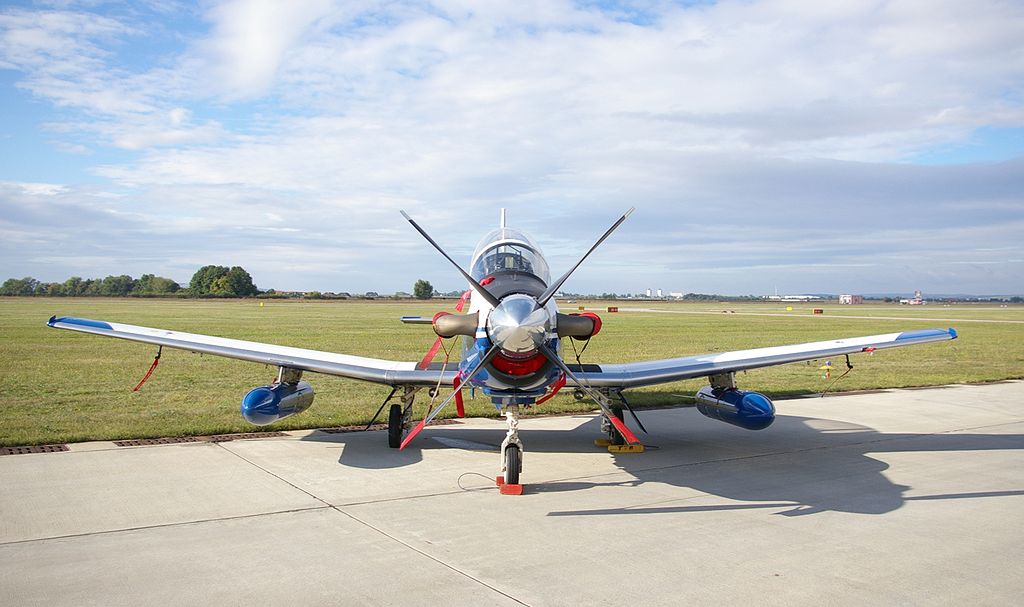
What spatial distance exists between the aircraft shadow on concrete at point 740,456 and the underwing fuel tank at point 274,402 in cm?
89

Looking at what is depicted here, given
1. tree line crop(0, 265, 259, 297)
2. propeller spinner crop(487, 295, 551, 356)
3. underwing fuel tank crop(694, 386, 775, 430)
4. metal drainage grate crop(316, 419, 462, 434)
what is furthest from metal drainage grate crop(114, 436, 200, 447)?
tree line crop(0, 265, 259, 297)

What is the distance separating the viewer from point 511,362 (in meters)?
7.61

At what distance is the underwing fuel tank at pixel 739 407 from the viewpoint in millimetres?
9492

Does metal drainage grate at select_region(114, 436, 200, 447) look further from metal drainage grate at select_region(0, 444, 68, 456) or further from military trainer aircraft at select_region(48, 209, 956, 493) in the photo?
military trainer aircraft at select_region(48, 209, 956, 493)

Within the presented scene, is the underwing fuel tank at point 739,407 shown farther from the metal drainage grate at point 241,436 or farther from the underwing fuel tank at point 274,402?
the metal drainage grate at point 241,436

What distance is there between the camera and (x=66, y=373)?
1738 cm

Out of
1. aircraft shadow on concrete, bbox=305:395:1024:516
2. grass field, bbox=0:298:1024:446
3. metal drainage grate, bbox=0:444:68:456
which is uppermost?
grass field, bbox=0:298:1024:446

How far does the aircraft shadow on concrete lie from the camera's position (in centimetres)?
747

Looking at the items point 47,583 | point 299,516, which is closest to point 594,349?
point 299,516

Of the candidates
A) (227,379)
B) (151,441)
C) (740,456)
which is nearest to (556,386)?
(740,456)

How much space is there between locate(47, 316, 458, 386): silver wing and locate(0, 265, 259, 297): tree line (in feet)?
378

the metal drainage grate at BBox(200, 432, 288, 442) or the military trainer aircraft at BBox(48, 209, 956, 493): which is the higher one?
the military trainer aircraft at BBox(48, 209, 956, 493)

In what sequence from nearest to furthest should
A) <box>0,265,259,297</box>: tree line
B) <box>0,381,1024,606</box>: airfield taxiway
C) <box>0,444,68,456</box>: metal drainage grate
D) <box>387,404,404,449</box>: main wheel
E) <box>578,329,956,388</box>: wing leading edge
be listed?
<box>0,381,1024,606</box>: airfield taxiway → <box>0,444,68,456</box>: metal drainage grate → <box>578,329,956,388</box>: wing leading edge → <box>387,404,404,449</box>: main wheel → <box>0,265,259,297</box>: tree line

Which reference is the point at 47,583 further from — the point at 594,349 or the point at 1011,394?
the point at 594,349
